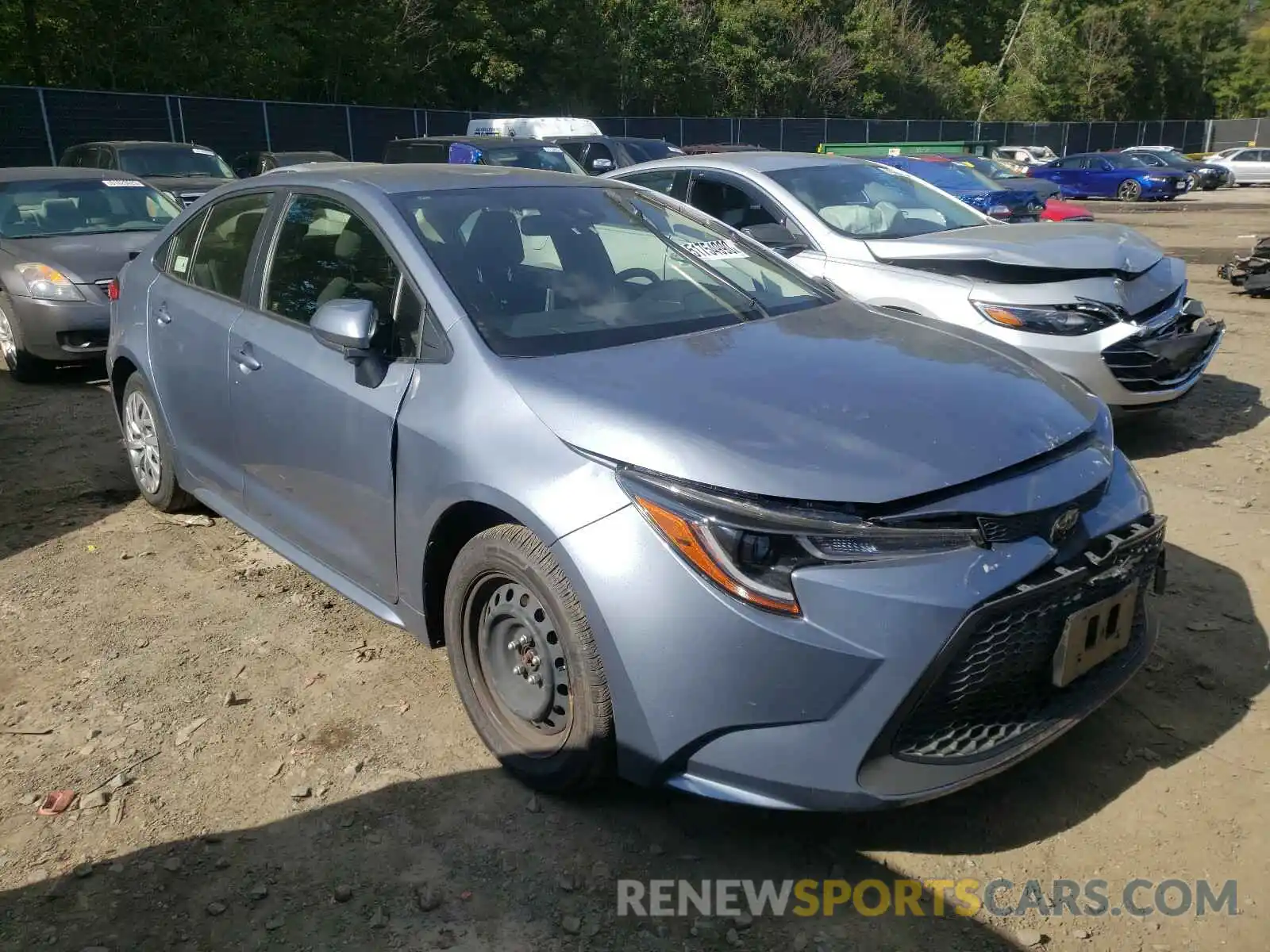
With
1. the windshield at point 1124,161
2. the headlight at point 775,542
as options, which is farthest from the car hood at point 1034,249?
the windshield at point 1124,161

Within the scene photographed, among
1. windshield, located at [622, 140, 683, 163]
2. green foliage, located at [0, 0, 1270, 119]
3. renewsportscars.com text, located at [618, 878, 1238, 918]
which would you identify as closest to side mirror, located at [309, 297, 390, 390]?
renewsportscars.com text, located at [618, 878, 1238, 918]

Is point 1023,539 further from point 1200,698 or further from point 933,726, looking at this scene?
point 1200,698

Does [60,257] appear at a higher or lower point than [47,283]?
higher

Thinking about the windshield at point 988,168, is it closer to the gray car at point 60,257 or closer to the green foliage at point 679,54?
the gray car at point 60,257

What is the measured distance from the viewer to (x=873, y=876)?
261 centimetres

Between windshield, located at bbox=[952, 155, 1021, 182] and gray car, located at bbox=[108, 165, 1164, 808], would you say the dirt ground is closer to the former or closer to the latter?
gray car, located at bbox=[108, 165, 1164, 808]

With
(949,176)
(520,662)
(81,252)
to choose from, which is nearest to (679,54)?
(949,176)

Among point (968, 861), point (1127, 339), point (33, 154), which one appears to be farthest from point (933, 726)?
point (33, 154)

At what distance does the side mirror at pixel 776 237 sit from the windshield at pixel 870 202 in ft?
0.88

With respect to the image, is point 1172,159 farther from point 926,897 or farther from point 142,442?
point 926,897

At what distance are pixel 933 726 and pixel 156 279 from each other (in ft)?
13.0

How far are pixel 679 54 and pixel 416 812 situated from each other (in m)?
42.2

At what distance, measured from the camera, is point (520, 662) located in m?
2.91

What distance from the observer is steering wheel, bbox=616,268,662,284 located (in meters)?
3.55
